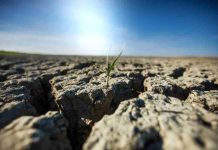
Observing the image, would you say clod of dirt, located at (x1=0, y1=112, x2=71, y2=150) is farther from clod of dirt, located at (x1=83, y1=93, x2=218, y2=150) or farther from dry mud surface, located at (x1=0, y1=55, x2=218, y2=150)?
clod of dirt, located at (x1=83, y1=93, x2=218, y2=150)

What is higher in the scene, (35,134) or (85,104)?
(35,134)

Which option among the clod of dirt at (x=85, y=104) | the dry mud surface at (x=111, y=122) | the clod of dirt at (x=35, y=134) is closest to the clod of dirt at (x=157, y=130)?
the dry mud surface at (x=111, y=122)

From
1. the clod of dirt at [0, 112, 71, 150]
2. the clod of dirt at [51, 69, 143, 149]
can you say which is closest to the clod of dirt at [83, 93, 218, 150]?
the clod of dirt at [0, 112, 71, 150]

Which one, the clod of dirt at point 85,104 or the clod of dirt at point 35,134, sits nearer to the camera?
the clod of dirt at point 35,134

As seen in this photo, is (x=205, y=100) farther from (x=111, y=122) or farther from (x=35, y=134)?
(x=35, y=134)

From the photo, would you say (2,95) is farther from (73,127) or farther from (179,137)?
(179,137)

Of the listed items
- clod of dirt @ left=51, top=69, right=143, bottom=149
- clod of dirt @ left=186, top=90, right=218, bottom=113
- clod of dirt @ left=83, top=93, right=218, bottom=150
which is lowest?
clod of dirt @ left=51, top=69, right=143, bottom=149

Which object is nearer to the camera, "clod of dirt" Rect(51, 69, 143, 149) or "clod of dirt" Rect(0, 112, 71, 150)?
"clod of dirt" Rect(0, 112, 71, 150)

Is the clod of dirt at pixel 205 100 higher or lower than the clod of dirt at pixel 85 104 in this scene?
higher

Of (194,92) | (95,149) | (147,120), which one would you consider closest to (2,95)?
(95,149)

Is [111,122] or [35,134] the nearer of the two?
[35,134]

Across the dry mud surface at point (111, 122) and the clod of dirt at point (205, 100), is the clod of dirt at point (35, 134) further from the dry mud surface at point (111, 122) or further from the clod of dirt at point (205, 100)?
the clod of dirt at point (205, 100)

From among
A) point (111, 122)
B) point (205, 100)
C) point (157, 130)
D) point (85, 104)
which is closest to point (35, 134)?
point (111, 122)
